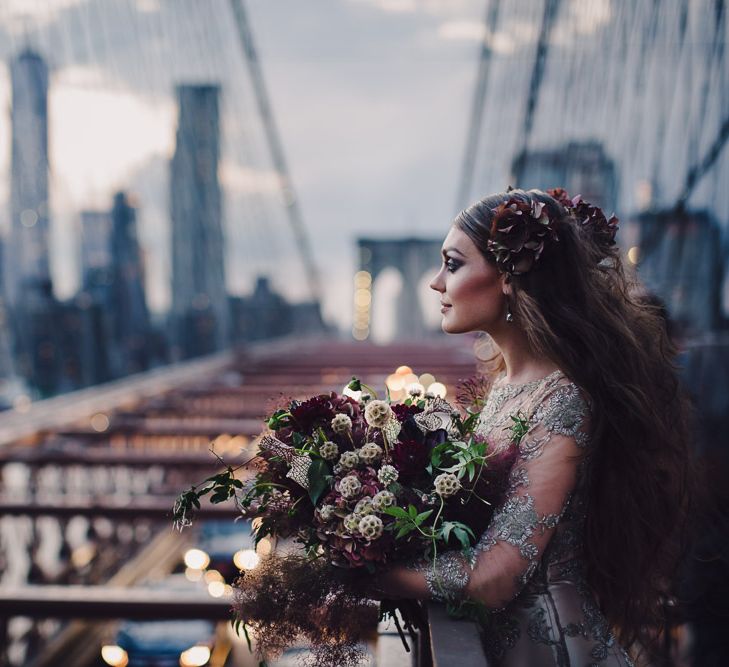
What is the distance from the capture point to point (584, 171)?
888cm

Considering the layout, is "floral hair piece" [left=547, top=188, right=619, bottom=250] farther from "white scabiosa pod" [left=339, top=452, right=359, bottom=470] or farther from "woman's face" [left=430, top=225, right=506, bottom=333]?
"white scabiosa pod" [left=339, top=452, right=359, bottom=470]

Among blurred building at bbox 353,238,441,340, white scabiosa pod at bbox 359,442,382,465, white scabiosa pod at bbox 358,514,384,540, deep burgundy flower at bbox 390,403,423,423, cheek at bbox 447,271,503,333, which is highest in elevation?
cheek at bbox 447,271,503,333

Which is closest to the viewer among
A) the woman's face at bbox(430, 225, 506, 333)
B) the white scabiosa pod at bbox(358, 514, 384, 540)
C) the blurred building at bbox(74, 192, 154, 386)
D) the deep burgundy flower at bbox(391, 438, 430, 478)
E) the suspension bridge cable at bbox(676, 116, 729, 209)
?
the white scabiosa pod at bbox(358, 514, 384, 540)

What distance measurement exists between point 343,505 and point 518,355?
549 millimetres

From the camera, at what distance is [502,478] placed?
133 centimetres

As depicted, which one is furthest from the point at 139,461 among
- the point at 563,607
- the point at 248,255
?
the point at 248,255

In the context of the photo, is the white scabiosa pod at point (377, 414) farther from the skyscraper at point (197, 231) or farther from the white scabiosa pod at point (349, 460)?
the skyscraper at point (197, 231)

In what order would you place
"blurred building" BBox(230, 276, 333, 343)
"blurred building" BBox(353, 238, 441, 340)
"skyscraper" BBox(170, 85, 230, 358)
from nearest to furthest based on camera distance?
"skyscraper" BBox(170, 85, 230, 358)
"blurred building" BBox(230, 276, 333, 343)
"blurred building" BBox(353, 238, 441, 340)

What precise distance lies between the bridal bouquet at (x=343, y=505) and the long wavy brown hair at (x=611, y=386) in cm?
21

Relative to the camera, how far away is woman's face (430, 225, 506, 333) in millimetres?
1521

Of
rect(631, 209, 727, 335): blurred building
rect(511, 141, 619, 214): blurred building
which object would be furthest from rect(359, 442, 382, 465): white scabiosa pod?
rect(511, 141, 619, 214): blurred building

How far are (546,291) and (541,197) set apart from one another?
20 cm

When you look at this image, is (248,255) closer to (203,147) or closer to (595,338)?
(203,147)

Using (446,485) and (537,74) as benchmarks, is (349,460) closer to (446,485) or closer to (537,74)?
(446,485)
